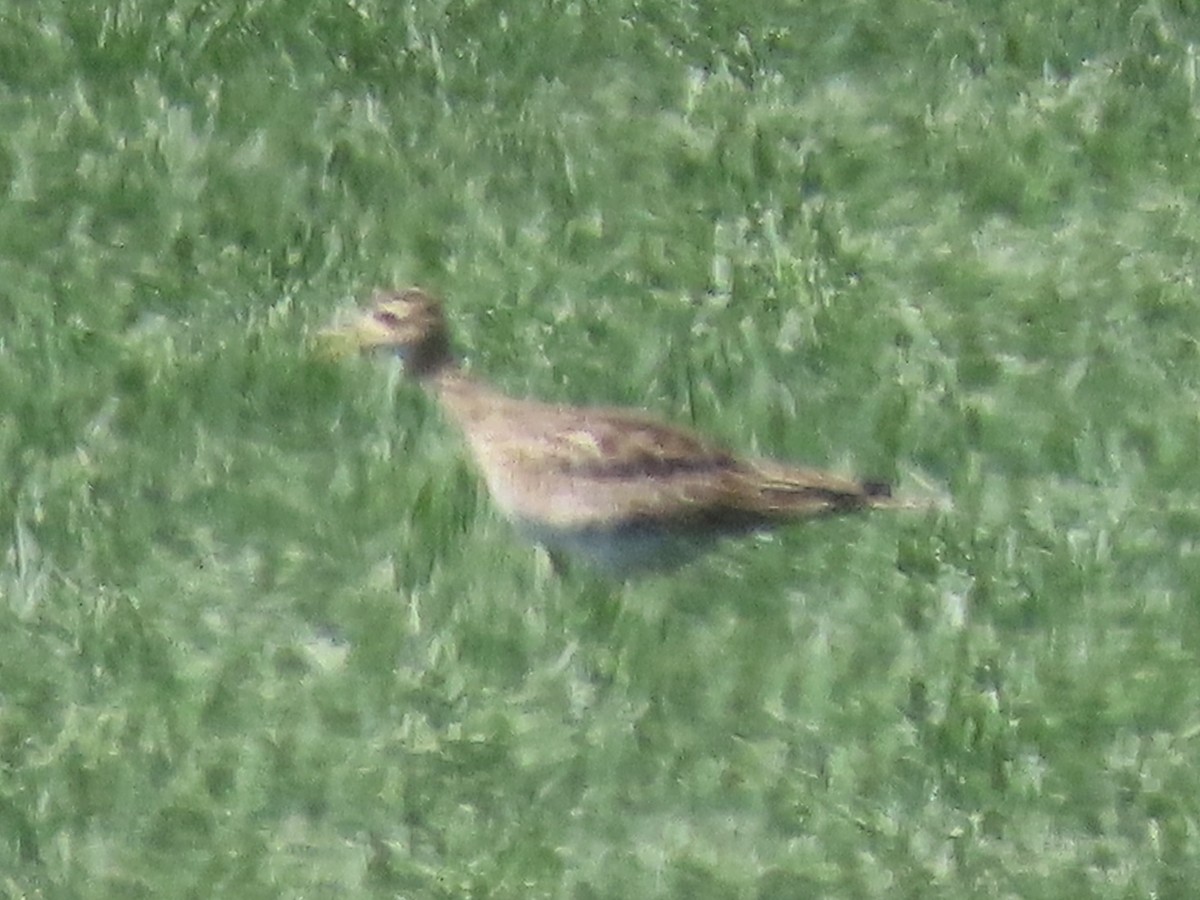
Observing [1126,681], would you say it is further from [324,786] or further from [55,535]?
[55,535]

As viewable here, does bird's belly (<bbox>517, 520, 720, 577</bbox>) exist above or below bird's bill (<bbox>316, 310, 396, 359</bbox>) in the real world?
below

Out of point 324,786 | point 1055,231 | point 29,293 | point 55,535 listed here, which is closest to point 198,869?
point 324,786

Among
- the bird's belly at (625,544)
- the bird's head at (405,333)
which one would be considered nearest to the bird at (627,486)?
the bird's belly at (625,544)

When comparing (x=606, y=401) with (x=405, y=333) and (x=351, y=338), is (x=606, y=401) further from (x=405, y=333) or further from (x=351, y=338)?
(x=351, y=338)

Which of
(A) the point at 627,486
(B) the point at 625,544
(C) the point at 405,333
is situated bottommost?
(B) the point at 625,544

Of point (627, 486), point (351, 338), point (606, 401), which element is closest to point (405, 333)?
point (351, 338)

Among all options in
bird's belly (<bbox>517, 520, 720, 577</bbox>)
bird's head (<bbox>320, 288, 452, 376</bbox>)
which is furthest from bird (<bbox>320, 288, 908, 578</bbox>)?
bird's head (<bbox>320, 288, 452, 376</bbox>)

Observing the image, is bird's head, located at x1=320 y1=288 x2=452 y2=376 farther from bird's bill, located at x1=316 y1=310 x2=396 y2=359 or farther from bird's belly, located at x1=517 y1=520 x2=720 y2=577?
bird's belly, located at x1=517 y1=520 x2=720 y2=577
